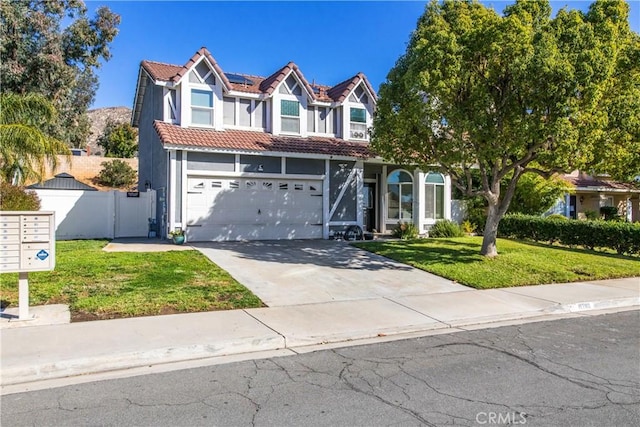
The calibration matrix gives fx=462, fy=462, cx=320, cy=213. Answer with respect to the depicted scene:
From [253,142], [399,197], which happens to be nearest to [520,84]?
[253,142]

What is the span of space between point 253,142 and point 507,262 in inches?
384

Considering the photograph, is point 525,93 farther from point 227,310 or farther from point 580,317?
point 227,310

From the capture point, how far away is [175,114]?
17.5 meters

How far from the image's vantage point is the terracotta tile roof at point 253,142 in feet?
52.8

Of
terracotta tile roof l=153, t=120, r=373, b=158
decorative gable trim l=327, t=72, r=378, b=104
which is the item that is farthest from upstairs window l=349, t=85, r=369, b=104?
terracotta tile roof l=153, t=120, r=373, b=158

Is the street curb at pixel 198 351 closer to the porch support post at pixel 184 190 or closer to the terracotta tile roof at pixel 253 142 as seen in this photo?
the porch support post at pixel 184 190

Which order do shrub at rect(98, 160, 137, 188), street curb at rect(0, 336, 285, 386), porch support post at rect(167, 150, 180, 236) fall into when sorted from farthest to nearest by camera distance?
shrub at rect(98, 160, 137, 188) → porch support post at rect(167, 150, 180, 236) → street curb at rect(0, 336, 285, 386)

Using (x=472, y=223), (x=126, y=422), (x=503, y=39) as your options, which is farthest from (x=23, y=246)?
(x=472, y=223)

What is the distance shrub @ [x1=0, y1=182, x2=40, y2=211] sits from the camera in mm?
14547

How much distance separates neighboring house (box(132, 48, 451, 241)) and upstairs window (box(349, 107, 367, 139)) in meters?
0.04

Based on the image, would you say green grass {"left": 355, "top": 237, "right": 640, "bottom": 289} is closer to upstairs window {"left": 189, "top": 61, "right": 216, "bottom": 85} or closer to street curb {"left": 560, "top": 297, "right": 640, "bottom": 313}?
street curb {"left": 560, "top": 297, "right": 640, "bottom": 313}

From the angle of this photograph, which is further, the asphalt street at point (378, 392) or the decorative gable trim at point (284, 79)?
the decorative gable trim at point (284, 79)

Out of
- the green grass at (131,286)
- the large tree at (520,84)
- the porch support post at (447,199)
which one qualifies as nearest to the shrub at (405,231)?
the porch support post at (447,199)

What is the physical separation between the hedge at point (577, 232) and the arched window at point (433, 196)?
2.93 m
